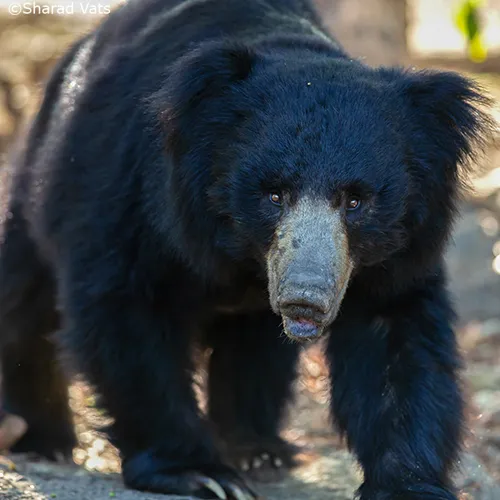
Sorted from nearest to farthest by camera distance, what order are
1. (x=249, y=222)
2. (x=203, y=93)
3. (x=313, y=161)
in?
(x=313, y=161)
(x=249, y=222)
(x=203, y=93)

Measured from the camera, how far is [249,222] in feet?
12.2

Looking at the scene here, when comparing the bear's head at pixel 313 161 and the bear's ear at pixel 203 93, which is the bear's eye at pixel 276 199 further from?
the bear's ear at pixel 203 93

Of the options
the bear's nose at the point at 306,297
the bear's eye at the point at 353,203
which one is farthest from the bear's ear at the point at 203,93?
the bear's nose at the point at 306,297

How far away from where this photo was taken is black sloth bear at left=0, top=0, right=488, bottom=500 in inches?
142

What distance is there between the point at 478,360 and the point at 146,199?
137 inches

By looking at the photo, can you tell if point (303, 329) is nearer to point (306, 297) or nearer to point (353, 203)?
point (306, 297)

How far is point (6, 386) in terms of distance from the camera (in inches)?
206

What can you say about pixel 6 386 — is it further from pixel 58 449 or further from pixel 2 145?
pixel 2 145

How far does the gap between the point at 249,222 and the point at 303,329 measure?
488mm

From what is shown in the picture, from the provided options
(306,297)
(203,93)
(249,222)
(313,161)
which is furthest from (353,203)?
(203,93)

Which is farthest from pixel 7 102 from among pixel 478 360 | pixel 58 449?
pixel 58 449

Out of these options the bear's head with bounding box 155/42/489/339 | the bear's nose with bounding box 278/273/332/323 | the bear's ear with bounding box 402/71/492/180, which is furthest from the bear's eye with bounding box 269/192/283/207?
the bear's ear with bounding box 402/71/492/180

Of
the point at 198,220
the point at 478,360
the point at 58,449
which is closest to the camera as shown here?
the point at 198,220

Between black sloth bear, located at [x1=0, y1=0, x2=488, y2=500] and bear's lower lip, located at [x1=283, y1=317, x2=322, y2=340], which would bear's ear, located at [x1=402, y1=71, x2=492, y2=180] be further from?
bear's lower lip, located at [x1=283, y1=317, x2=322, y2=340]
